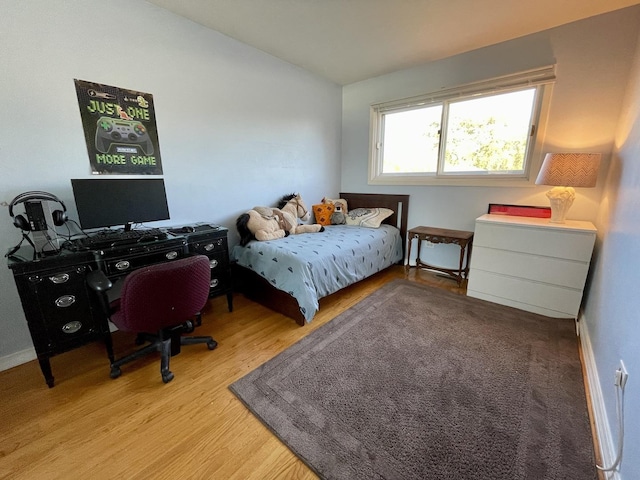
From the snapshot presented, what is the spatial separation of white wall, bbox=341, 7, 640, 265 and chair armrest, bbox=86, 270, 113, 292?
127 inches

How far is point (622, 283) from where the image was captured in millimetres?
1358

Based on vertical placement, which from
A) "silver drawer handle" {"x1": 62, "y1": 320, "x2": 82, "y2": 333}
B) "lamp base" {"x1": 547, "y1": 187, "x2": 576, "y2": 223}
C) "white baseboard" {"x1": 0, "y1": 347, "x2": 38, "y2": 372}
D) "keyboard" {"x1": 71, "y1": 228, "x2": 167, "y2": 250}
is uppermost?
"lamp base" {"x1": 547, "y1": 187, "x2": 576, "y2": 223}

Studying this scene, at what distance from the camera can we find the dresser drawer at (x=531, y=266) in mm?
2125

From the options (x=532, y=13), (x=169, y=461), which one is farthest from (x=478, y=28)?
(x=169, y=461)

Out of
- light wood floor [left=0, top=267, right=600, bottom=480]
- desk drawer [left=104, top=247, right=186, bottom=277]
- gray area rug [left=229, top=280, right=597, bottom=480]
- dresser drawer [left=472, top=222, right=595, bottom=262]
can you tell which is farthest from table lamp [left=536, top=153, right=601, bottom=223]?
desk drawer [left=104, top=247, right=186, bottom=277]

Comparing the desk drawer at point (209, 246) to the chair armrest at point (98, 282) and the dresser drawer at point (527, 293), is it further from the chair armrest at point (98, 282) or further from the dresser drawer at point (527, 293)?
the dresser drawer at point (527, 293)

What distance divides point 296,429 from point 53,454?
3.61 ft

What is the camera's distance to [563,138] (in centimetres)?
242

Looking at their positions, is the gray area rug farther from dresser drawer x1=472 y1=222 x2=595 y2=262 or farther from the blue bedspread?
dresser drawer x1=472 y1=222 x2=595 y2=262

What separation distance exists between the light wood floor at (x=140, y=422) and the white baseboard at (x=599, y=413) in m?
1.26

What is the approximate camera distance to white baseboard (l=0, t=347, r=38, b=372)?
1692 mm

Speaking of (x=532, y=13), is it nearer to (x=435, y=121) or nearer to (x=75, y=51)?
(x=435, y=121)

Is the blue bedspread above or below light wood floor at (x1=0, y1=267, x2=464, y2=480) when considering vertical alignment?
above

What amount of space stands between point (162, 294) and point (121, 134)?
144 cm
